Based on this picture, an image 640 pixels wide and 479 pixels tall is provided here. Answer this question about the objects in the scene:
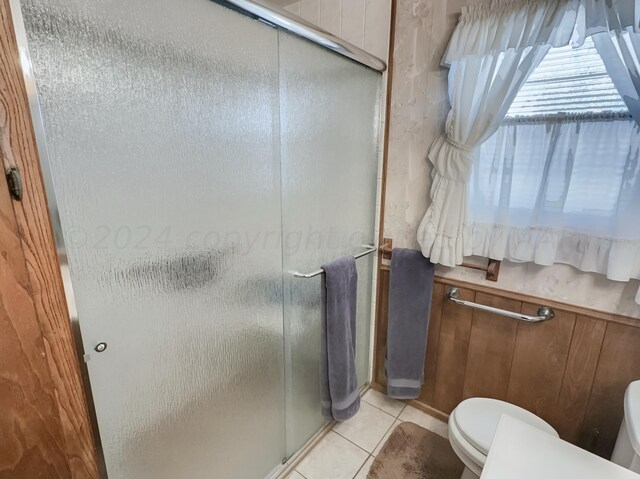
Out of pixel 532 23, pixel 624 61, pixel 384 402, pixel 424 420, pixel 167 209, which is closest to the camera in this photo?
pixel 167 209

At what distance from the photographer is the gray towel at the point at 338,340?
1.28 m

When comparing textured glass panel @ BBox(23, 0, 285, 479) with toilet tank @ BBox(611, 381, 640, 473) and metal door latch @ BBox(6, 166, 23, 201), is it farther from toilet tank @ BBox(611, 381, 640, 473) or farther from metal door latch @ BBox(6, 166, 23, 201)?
toilet tank @ BBox(611, 381, 640, 473)

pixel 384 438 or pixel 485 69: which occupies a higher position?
pixel 485 69

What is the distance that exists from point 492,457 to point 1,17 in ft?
4.35

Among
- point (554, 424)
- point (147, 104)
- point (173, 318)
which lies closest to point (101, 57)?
point (147, 104)

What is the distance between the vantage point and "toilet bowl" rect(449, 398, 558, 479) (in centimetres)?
111

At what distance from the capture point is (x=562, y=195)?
1179 millimetres

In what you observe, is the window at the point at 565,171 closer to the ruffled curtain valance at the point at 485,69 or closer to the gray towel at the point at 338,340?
the ruffled curtain valance at the point at 485,69

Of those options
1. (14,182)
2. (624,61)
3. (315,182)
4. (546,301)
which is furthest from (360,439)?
(624,61)

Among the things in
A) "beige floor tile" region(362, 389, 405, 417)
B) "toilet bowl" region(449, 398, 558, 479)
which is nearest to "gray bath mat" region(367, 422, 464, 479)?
"beige floor tile" region(362, 389, 405, 417)

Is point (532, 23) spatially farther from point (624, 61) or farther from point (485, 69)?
point (624, 61)

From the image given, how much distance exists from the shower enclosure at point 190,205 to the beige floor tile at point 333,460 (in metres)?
0.19

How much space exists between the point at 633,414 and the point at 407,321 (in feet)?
2.84

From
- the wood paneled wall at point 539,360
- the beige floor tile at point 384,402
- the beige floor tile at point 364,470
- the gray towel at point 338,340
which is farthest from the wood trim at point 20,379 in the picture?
the beige floor tile at point 384,402
